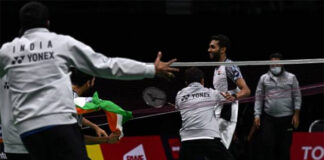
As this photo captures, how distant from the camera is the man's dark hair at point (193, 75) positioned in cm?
718

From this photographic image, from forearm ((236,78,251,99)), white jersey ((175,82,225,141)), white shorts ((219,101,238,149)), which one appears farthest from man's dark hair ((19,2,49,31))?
white shorts ((219,101,238,149))

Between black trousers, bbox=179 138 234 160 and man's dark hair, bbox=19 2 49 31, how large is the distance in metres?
3.27

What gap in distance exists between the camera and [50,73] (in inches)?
168

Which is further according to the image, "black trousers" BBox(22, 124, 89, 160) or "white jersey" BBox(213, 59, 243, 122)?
"white jersey" BBox(213, 59, 243, 122)

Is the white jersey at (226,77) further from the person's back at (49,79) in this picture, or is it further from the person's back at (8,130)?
the person's back at (49,79)

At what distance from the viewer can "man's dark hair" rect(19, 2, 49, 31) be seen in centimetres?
433

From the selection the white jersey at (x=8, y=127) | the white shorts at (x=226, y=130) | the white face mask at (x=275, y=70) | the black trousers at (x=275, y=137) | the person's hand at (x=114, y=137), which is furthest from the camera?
the black trousers at (x=275, y=137)

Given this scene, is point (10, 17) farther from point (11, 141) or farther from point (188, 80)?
point (11, 141)

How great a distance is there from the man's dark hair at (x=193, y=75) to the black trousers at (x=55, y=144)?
3024 mm

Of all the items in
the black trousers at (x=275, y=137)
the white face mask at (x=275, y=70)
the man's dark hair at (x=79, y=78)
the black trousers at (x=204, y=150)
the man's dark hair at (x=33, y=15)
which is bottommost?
the black trousers at (x=275, y=137)

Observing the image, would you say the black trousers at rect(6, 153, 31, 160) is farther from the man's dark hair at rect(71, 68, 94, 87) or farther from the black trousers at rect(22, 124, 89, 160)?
the man's dark hair at rect(71, 68, 94, 87)

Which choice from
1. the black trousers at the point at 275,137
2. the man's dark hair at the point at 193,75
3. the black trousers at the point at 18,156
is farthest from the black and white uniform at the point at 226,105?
the black trousers at the point at 18,156

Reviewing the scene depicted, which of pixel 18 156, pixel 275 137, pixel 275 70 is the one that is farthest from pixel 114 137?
pixel 275 137

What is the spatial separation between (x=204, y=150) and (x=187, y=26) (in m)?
5.35
